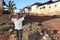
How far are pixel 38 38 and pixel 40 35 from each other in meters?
0.27

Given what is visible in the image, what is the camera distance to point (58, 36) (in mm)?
12539

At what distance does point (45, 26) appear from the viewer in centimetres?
1405

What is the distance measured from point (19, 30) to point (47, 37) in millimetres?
1751

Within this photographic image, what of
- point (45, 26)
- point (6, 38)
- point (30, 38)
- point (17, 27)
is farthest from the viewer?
point (45, 26)

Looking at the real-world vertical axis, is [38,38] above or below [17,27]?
below

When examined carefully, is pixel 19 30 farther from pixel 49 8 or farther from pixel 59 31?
pixel 49 8

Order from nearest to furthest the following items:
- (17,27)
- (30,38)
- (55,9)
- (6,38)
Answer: (17,27)
(30,38)
(6,38)
(55,9)

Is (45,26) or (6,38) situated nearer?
(6,38)

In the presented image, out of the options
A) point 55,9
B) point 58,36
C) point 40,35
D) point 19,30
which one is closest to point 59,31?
point 58,36

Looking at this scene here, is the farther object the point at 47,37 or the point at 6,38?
the point at 6,38

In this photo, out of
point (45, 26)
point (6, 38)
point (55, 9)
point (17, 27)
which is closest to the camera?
point (17, 27)

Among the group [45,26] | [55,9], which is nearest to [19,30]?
[45,26]

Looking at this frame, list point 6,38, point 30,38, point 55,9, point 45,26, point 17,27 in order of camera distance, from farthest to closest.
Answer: point 55,9 < point 45,26 < point 6,38 < point 30,38 < point 17,27

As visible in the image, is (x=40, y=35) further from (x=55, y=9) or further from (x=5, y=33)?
(x=55, y=9)
